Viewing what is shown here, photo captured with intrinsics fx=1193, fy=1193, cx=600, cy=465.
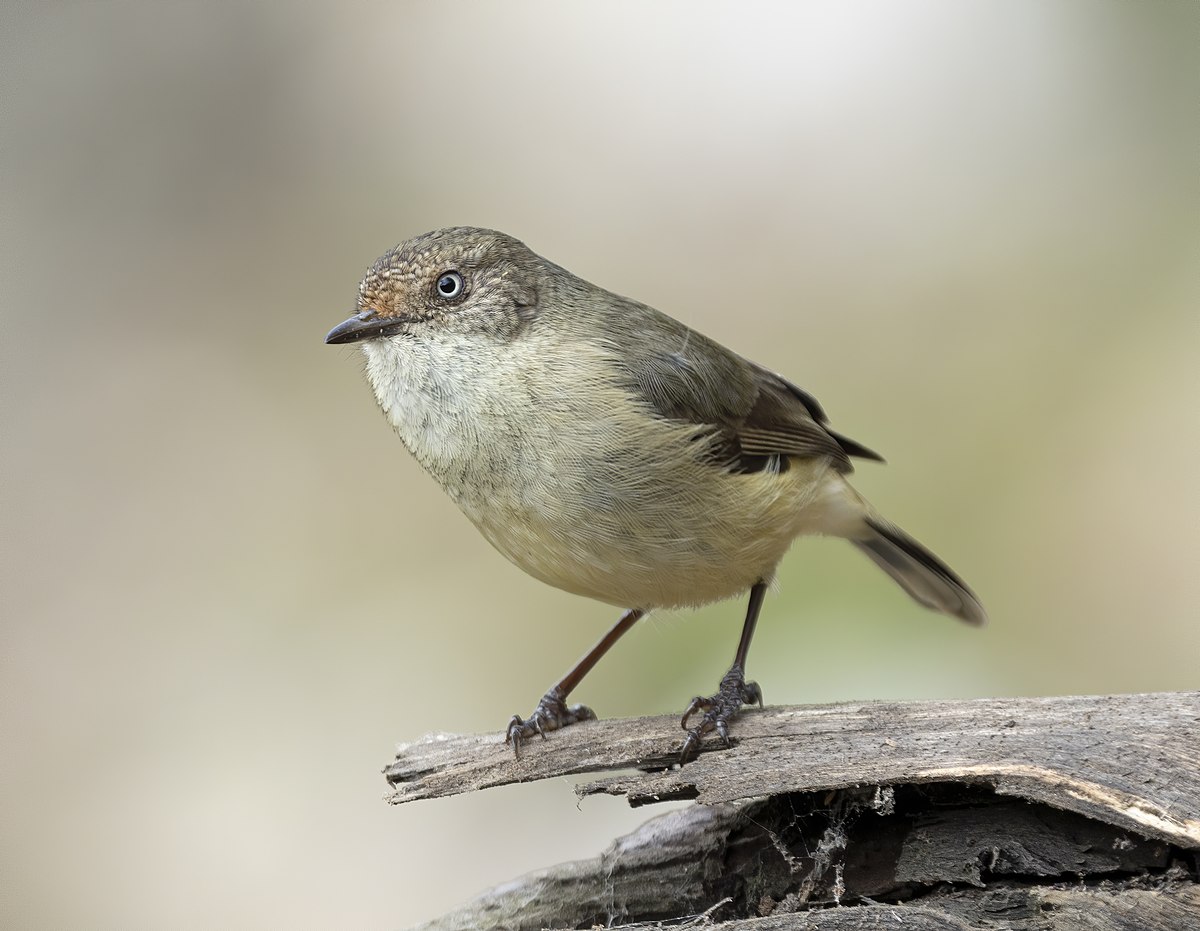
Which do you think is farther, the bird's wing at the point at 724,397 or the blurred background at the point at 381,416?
the blurred background at the point at 381,416

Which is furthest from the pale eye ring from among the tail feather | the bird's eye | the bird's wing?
the tail feather

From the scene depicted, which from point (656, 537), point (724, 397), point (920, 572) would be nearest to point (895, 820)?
point (656, 537)

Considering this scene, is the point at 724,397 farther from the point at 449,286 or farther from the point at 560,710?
the point at 560,710

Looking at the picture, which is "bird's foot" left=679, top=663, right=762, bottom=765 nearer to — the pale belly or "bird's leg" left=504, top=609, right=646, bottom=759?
the pale belly

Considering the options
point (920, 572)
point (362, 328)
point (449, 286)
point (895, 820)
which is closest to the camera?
point (895, 820)

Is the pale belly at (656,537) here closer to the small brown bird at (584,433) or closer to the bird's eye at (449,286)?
the small brown bird at (584,433)

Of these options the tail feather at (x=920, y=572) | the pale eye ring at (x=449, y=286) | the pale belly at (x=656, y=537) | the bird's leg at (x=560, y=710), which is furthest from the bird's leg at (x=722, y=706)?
the pale eye ring at (x=449, y=286)

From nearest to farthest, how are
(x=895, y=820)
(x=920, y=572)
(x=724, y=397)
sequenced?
(x=895, y=820) → (x=724, y=397) → (x=920, y=572)
